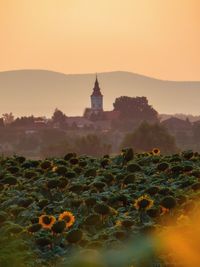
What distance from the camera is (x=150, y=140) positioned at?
105250 mm

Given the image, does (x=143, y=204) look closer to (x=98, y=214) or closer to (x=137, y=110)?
(x=98, y=214)

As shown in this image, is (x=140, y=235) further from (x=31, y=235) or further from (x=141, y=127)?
(x=141, y=127)

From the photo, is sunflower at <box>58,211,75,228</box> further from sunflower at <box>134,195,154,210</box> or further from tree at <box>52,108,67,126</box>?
tree at <box>52,108,67,126</box>

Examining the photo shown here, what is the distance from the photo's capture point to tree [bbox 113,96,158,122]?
586ft

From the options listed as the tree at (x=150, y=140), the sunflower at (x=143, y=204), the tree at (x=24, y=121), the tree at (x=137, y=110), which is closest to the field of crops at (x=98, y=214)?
the sunflower at (x=143, y=204)

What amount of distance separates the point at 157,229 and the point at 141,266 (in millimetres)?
1033

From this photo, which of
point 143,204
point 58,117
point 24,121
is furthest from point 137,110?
point 143,204

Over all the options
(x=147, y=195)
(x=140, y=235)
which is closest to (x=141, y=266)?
(x=140, y=235)

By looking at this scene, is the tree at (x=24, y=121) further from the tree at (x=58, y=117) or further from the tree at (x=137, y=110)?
the tree at (x=137, y=110)

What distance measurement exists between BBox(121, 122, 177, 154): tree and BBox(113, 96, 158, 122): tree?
2726 inches

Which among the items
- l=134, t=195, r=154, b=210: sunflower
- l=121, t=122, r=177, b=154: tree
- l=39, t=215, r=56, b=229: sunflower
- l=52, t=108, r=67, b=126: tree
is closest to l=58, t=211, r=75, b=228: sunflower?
l=39, t=215, r=56, b=229: sunflower

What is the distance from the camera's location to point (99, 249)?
867cm

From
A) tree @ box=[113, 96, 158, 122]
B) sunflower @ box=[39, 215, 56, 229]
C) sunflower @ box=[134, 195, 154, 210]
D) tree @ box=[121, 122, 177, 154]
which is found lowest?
sunflower @ box=[39, 215, 56, 229]

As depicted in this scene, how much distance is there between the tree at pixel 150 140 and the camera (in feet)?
345
